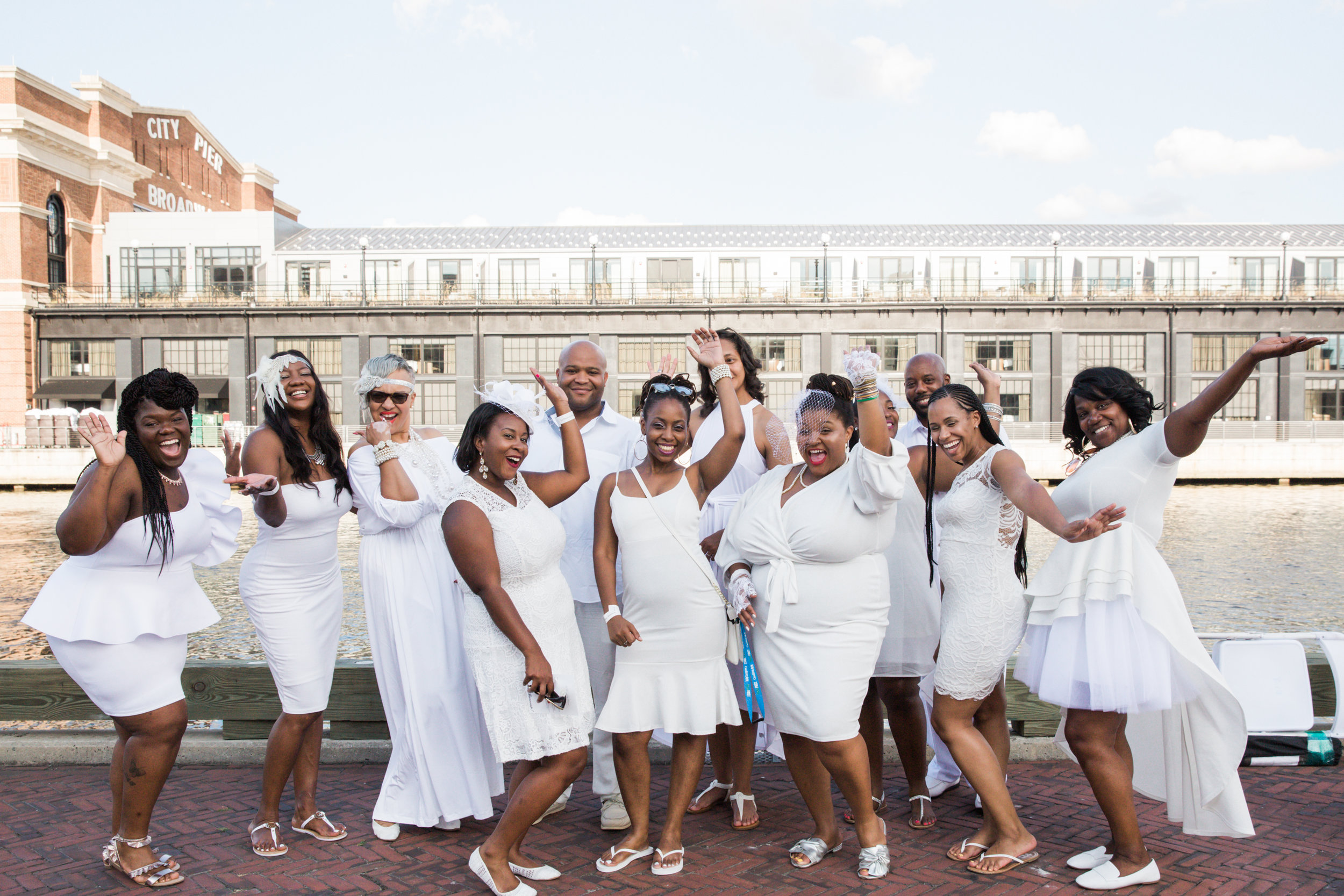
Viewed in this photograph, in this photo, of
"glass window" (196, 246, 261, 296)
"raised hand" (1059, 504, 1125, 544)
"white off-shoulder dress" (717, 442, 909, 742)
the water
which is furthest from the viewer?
"glass window" (196, 246, 261, 296)

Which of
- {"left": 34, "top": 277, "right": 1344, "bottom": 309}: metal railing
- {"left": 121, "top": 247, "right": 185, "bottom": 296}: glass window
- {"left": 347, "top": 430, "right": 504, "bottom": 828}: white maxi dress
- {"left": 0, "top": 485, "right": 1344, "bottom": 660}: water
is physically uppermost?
{"left": 121, "top": 247, "right": 185, "bottom": 296}: glass window

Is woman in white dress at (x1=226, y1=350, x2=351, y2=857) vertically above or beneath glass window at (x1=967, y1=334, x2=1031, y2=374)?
beneath

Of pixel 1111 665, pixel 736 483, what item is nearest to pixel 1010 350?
pixel 736 483

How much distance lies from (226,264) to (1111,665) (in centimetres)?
5221

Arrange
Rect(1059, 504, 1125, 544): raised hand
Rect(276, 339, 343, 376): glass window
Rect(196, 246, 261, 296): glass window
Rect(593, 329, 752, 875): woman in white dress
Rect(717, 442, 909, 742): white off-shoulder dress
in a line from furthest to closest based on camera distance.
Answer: Rect(196, 246, 261, 296): glass window → Rect(276, 339, 343, 376): glass window → Rect(593, 329, 752, 875): woman in white dress → Rect(717, 442, 909, 742): white off-shoulder dress → Rect(1059, 504, 1125, 544): raised hand

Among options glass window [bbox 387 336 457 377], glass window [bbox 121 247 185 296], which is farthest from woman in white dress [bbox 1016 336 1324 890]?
glass window [bbox 121 247 185 296]

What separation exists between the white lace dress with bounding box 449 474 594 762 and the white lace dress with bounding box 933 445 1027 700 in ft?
5.13

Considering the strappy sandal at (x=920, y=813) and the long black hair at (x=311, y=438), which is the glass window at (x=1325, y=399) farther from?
the long black hair at (x=311, y=438)

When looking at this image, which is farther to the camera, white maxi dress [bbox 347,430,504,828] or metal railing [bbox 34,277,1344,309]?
metal railing [bbox 34,277,1344,309]

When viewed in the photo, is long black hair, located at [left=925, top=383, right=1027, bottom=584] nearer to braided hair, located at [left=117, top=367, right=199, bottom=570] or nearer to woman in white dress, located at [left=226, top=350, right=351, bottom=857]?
woman in white dress, located at [left=226, top=350, right=351, bottom=857]

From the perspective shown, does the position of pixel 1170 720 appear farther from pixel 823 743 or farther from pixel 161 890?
pixel 161 890

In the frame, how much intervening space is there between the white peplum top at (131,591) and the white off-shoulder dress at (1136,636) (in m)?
3.46

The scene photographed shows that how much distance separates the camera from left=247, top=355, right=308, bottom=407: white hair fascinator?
14.3ft

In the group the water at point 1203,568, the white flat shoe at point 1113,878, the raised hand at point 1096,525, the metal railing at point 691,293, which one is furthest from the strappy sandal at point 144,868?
the metal railing at point 691,293
